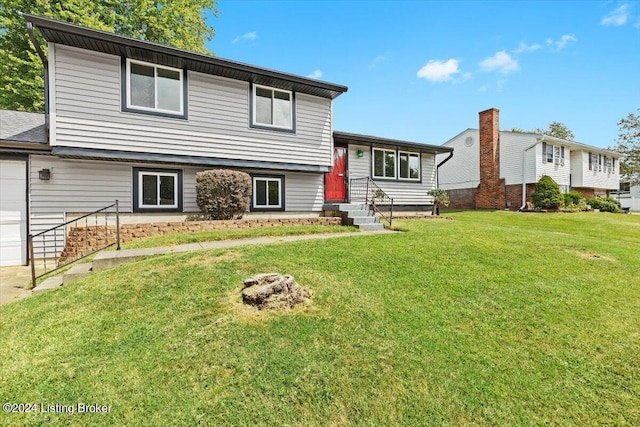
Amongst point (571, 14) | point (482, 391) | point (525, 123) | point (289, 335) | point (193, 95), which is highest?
point (525, 123)

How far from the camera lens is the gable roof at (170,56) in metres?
7.18

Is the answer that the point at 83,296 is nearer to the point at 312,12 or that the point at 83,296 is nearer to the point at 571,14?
the point at 312,12

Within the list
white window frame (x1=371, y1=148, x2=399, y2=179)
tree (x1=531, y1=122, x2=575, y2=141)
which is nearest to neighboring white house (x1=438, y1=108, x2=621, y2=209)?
white window frame (x1=371, y1=148, x2=399, y2=179)

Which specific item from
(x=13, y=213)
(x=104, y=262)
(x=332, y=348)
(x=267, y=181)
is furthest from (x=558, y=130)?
(x=13, y=213)

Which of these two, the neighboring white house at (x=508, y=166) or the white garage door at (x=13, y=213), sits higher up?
the neighboring white house at (x=508, y=166)

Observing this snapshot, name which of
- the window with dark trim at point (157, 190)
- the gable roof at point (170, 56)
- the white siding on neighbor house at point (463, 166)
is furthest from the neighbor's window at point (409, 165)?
the white siding on neighbor house at point (463, 166)

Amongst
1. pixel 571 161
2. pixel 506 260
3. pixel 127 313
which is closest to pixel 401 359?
pixel 127 313

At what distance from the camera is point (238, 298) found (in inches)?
149

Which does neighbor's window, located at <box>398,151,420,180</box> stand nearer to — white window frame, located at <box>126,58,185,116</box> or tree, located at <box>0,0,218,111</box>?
white window frame, located at <box>126,58,185,116</box>

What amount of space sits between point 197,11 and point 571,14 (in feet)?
72.1

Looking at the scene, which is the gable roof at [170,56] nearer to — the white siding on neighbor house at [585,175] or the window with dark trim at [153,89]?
the window with dark trim at [153,89]

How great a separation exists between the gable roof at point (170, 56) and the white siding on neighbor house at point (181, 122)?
24 centimetres

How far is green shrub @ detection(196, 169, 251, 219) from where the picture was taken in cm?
873

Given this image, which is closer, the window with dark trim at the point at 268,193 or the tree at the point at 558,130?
the window with dark trim at the point at 268,193
